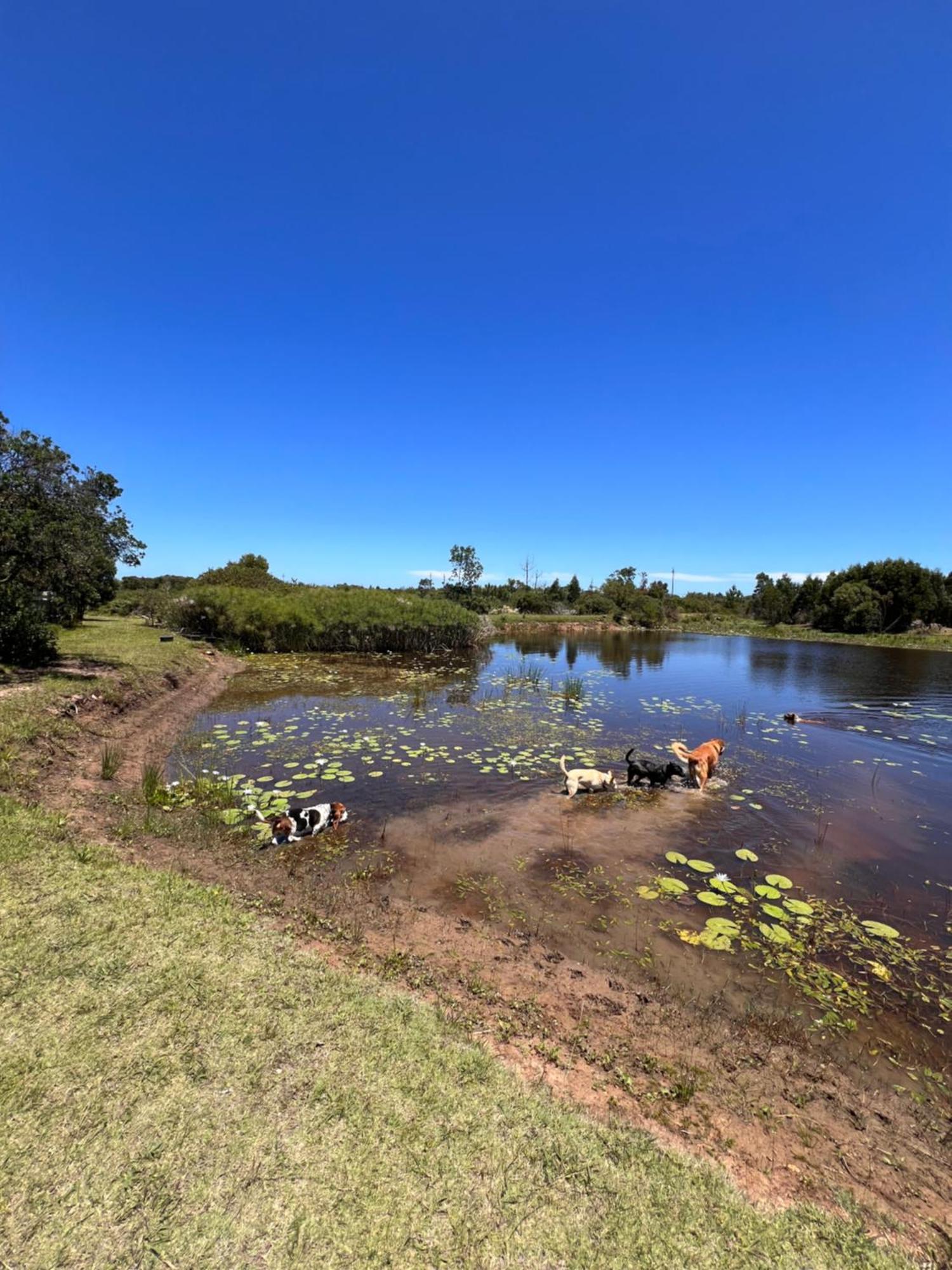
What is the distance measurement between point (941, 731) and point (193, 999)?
18218 millimetres

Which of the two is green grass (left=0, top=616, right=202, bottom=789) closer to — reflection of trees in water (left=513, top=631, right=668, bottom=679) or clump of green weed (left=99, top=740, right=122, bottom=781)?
clump of green weed (left=99, top=740, right=122, bottom=781)

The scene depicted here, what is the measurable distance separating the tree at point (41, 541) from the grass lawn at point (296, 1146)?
10.6 metres

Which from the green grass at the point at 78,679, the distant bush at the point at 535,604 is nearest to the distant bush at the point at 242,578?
the green grass at the point at 78,679

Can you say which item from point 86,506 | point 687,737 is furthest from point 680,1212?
point 86,506

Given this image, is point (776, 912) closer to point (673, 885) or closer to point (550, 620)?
point (673, 885)

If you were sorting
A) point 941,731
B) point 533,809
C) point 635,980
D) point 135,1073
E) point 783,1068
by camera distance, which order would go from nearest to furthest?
1. point 135,1073
2. point 783,1068
3. point 635,980
4. point 533,809
5. point 941,731

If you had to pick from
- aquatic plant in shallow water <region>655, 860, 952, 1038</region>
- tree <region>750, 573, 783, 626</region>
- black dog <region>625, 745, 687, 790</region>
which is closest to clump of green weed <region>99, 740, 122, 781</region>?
→ aquatic plant in shallow water <region>655, 860, 952, 1038</region>

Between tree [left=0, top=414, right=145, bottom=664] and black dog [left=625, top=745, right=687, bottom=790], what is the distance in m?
12.8

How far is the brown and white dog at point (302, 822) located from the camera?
20.5 feet

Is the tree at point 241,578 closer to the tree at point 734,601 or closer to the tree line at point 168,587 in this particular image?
the tree line at point 168,587

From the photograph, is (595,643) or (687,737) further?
(595,643)

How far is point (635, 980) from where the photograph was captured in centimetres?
419

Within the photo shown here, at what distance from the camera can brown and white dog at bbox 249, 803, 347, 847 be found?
20.5 ft

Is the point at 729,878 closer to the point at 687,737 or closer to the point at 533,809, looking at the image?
the point at 533,809
